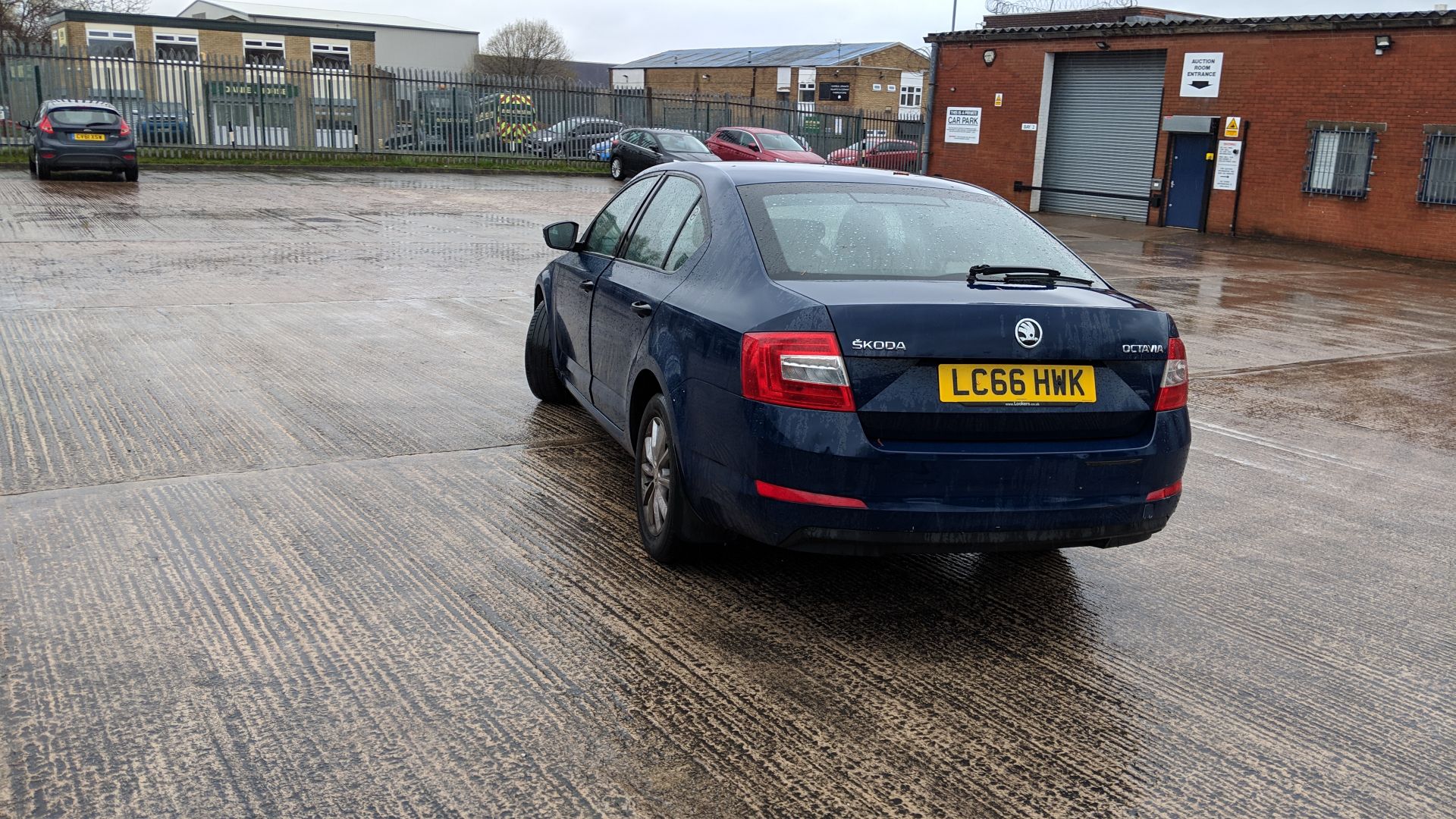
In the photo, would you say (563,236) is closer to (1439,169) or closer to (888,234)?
(888,234)

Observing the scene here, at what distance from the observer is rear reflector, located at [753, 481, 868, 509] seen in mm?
3684

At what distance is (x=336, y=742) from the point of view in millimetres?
3113

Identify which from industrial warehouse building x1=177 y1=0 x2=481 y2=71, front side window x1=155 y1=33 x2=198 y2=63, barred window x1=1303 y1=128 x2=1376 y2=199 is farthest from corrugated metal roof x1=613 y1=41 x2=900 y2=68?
barred window x1=1303 y1=128 x2=1376 y2=199

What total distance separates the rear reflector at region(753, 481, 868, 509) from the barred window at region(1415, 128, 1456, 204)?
72.1ft

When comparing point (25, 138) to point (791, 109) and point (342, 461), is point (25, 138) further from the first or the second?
point (342, 461)

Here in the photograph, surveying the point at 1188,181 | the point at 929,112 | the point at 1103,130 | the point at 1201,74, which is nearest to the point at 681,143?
the point at 929,112

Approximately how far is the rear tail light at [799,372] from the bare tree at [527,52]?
276ft

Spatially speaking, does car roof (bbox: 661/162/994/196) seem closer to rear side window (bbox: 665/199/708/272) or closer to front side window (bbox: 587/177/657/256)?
rear side window (bbox: 665/199/708/272)

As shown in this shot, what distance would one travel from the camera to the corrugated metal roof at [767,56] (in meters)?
79.3

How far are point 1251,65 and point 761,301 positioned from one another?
24081 millimetres

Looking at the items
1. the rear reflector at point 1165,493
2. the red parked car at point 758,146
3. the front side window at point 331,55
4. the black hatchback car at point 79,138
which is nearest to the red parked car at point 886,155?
the red parked car at point 758,146

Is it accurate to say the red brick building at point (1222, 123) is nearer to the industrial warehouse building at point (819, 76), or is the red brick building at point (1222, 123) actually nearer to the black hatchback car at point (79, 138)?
the black hatchback car at point (79, 138)

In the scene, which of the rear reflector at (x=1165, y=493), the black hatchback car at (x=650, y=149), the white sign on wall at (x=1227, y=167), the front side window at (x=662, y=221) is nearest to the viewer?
the rear reflector at (x=1165, y=493)

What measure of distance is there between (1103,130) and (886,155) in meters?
8.58
